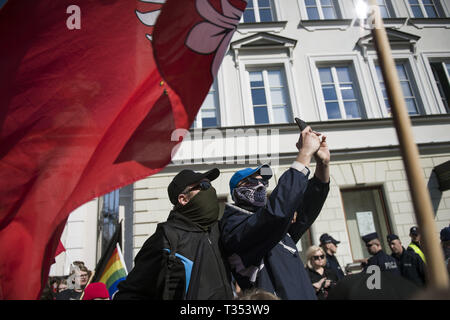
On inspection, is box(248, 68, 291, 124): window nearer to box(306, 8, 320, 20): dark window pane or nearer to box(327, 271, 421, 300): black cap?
box(306, 8, 320, 20): dark window pane

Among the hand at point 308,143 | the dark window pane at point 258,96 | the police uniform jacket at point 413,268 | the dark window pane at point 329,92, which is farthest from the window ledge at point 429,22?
the hand at point 308,143

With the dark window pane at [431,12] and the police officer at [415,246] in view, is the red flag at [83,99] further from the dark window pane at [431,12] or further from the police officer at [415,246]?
the dark window pane at [431,12]

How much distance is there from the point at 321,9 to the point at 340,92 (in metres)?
3.06

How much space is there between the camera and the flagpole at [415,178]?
976mm

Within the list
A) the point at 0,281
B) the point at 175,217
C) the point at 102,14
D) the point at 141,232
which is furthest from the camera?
the point at 141,232

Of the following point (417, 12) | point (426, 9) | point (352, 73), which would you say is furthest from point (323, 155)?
point (426, 9)

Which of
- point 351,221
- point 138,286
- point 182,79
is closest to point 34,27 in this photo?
point 182,79

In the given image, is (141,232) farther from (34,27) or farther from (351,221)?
(34,27)

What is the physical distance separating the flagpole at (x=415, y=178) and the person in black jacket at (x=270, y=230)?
0.70 meters

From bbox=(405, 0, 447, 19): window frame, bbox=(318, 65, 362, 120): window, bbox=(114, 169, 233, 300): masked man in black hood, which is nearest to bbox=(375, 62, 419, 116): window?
bbox=(318, 65, 362, 120): window

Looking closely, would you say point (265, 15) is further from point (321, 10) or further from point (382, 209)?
point (382, 209)

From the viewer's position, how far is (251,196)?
2098 millimetres

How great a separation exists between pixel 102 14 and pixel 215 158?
22.9 ft

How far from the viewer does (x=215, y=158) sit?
9.13m
